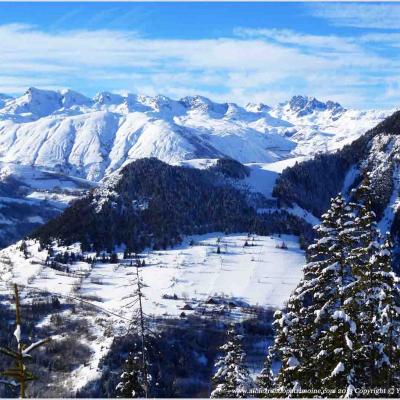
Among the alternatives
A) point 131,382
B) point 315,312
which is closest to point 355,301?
point 315,312

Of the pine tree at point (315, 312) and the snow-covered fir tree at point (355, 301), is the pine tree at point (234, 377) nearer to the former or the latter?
the pine tree at point (315, 312)

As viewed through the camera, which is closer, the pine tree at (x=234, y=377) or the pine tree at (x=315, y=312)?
the pine tree at (x=315, y=312)

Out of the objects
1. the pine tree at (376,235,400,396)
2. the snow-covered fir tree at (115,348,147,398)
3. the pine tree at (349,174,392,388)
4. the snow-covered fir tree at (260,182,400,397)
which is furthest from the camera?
the snow-covered fir tree at (115,348,147,398)

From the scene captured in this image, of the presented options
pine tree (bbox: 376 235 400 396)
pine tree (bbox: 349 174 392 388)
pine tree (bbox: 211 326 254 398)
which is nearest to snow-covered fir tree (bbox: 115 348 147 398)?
pine tree (bbox: 211 326 254 398)

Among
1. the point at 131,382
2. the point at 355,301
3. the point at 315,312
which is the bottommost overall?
the point at 131,382

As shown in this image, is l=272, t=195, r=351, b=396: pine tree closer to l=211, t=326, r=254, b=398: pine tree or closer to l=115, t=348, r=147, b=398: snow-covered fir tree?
l=211, t=326, r=254, b=398: pine tree

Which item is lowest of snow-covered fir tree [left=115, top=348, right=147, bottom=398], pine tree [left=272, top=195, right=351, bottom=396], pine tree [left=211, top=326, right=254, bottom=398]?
snow-covered fir tree [left=115, top=348, right=147, bottom=398]

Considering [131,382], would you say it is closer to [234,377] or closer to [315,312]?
[234,377]

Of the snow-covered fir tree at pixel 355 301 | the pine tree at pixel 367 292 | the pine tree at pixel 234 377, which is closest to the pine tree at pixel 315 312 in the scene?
the snow-covered fir tree at pixel 355 301

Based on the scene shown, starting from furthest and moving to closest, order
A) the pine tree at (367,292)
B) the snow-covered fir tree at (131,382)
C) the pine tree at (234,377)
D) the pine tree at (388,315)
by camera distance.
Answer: the snow-covered fir tree at (131,382) < the pine tree at (234,377) < the pine tree at (367,292) < the pine tree at (388,315)

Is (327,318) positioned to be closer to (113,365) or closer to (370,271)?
(370,271)

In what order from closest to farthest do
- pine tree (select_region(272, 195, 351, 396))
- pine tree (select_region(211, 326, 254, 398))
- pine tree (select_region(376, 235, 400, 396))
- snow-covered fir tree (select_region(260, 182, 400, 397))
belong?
pine tree (select_region(376, 235, 400, 396)) < snow-covered fir tree (select_region(260, 182, 400, 397)) < pine tree (select_region(272, 195, 351, 396)) < pine tree (select_region(211, 326, 254, 398))
